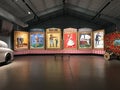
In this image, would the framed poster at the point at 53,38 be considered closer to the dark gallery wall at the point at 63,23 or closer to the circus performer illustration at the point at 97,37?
the dark gallery wall at the point at 63,23

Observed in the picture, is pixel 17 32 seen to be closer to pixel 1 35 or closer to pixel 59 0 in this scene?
pixel 1 35

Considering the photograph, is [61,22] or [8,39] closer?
[8,39]

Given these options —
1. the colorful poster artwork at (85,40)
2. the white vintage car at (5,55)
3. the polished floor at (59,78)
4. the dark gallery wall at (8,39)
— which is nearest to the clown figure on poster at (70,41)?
the colorful poster artwork at (85,40)

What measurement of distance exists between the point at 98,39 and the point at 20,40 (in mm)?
7570

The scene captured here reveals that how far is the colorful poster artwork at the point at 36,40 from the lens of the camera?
19344 mm

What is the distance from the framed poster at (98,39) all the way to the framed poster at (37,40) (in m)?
5.40

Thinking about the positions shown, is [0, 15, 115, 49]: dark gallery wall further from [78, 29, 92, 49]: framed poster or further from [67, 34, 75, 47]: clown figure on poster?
[67, 34, 75, 47]: clown figure on poster

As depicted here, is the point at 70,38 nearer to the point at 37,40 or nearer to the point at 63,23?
the point at 63,23

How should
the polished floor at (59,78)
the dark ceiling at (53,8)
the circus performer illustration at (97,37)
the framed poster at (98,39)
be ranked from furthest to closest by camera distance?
the circus performer illustration at (97,37) < the framed poster at (98,39) < the dark ceiling at (53,8) < the polished floor at (59,78)

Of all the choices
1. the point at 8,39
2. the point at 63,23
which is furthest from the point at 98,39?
the point at 8,39

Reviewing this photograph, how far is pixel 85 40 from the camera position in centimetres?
1941

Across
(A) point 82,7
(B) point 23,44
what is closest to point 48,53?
(B) point 23,44

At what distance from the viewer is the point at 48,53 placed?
19.4m

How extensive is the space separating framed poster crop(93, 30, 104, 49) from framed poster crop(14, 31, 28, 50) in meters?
7.01
